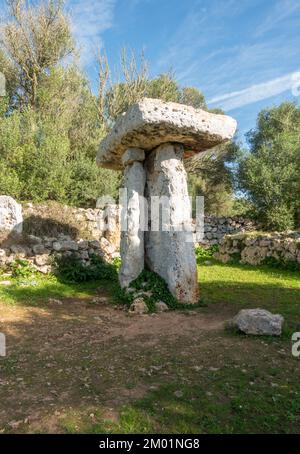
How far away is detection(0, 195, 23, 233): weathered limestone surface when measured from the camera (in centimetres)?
1062

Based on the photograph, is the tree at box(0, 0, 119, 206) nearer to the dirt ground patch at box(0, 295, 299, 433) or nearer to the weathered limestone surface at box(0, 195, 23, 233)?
the weathered limestone surface at box(0, 195, 23, 233)

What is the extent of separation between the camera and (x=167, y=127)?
23.3ft

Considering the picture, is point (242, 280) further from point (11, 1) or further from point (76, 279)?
point (11, 1)

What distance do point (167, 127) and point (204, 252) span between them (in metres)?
9.18

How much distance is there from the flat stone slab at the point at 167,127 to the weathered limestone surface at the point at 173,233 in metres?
0.39

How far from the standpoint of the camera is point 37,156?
578 inches

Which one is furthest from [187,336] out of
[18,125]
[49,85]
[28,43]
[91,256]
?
[28,43]

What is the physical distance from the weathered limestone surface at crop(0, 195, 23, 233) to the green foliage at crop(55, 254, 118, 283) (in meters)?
1.80

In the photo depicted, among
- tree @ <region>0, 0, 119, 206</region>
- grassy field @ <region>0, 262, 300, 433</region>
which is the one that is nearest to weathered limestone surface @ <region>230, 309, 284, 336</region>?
grassy field @ <region>0, 262, 300, 433</region>

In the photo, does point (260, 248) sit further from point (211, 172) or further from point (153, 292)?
point (211, 172)

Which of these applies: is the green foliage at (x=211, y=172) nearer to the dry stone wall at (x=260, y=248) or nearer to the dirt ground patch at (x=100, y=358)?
the dry stone wall at (x=260, y=248)

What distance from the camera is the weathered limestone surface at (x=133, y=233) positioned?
799 cm

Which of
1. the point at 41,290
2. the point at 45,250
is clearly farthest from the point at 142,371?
the point at 45,250

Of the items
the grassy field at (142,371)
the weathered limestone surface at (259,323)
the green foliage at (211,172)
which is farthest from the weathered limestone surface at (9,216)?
the green foliage at (211,172)
